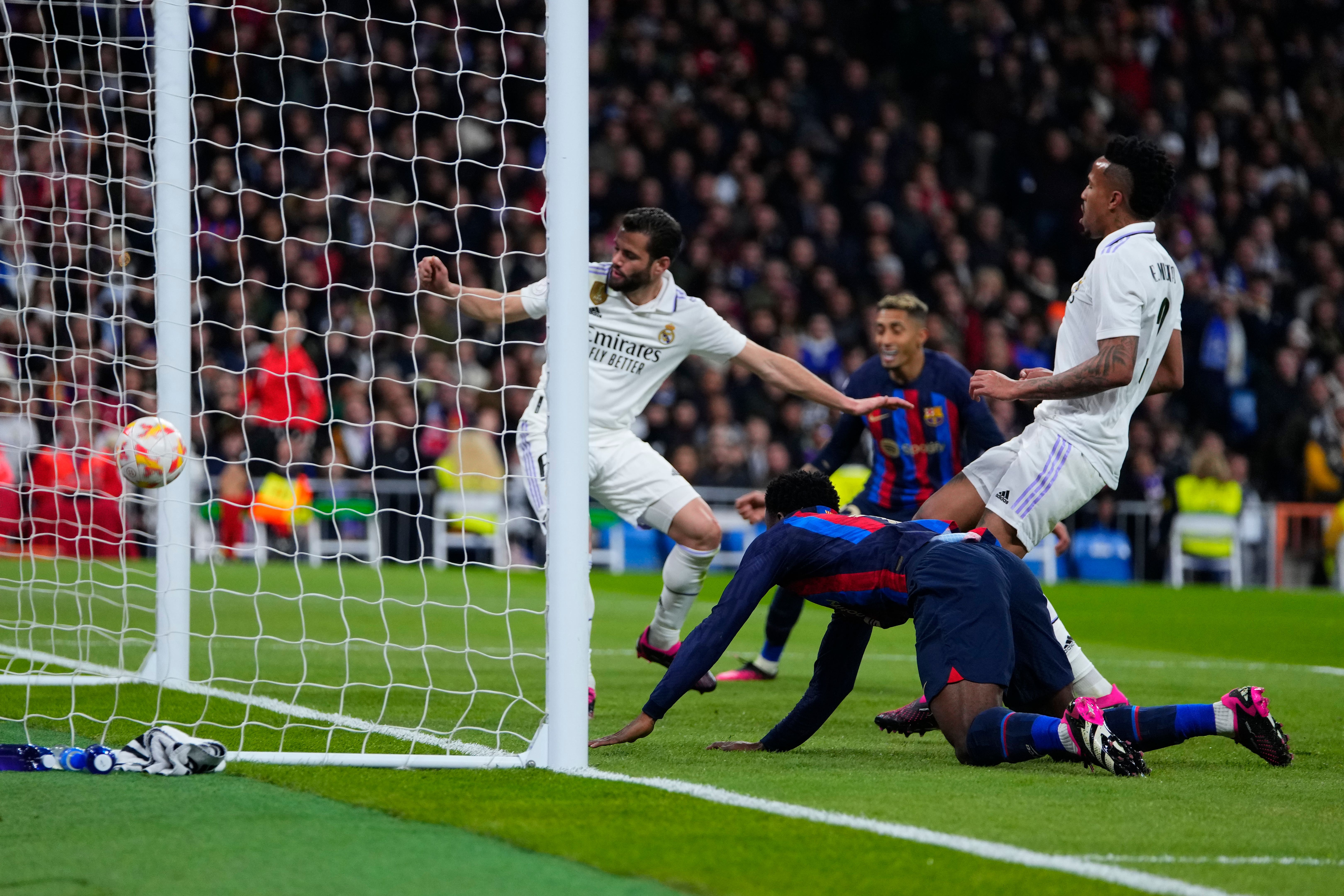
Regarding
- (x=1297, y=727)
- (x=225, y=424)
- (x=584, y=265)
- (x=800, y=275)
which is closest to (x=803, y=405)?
(x=800, y=275)

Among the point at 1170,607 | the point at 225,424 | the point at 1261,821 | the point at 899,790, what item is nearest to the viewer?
the point at 1261,821

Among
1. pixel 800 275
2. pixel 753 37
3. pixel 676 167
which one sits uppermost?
pixel 753 37

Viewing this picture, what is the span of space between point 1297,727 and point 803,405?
12.1 m

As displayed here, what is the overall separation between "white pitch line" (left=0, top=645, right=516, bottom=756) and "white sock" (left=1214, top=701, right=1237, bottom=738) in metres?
2.25

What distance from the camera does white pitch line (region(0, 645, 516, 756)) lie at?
5445 millimetres

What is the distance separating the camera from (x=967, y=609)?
203 inches

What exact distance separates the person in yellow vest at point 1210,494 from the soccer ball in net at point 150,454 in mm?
13971

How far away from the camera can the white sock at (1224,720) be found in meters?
5.10

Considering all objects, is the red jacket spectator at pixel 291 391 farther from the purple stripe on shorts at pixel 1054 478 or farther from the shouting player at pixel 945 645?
the shouting player at pixel 945 645

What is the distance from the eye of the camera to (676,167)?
62.0 ft

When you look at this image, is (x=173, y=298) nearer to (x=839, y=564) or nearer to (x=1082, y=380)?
(x=839, y=564)

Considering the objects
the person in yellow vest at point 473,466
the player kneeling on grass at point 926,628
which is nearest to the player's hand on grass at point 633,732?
the player kneeling on grass at point 926,628

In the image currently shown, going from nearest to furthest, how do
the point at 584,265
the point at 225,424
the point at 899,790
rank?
the point at 899,790 < the point at 584,265 < the point at 225,424

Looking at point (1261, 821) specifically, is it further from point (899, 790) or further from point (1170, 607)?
point (1170, 607)
